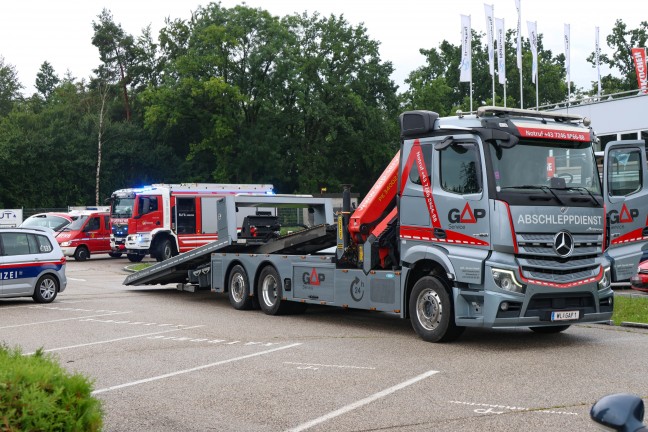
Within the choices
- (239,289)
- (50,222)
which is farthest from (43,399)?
(50,222)

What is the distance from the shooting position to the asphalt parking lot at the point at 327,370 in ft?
24.2

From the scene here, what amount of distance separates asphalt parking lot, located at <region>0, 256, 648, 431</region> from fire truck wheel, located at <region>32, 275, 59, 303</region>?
2.45 meters

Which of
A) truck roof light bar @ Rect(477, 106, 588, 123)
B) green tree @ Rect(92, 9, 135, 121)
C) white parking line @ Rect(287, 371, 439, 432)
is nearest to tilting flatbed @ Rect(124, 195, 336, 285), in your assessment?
truck roof light bar @ Rect(477, 106, 588, 123)

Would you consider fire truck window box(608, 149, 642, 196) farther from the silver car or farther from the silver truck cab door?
the silver car

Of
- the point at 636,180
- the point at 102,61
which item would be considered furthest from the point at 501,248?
the point at 102,61

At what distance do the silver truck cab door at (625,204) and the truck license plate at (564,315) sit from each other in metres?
5.43

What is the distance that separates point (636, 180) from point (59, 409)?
51.3 ft

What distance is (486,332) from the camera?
44.1 ft

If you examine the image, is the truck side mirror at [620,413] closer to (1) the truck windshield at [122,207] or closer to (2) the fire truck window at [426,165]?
(2) the fire truck window at [426,165]

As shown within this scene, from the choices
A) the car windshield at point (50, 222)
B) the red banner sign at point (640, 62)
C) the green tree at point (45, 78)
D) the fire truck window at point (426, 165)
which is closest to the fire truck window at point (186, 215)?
the car windshield at point (50, 222)

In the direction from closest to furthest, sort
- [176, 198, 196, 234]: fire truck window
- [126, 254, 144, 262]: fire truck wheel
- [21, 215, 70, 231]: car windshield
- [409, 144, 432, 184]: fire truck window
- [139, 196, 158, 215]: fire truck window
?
1. [409, 144, 432, 184]: fire truck window
2. [139, 196, 158, 215]: fire truck window
3. [176, 198, 196, 234]: fire truck window
4. [126, 254, 144, 262]: fire truck wheel
5. [21, 215, 70, 231]: car windshield

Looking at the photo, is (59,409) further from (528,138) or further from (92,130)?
(92,130)

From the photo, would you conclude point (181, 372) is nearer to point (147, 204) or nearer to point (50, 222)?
point (147, 204)

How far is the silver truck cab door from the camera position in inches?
674
